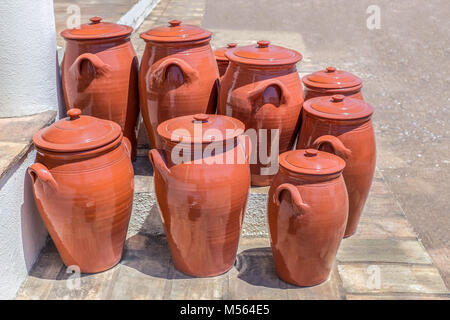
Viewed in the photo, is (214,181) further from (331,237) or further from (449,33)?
(449,33)

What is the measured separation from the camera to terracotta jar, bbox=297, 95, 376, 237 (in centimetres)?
254

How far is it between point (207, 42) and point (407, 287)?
161cm

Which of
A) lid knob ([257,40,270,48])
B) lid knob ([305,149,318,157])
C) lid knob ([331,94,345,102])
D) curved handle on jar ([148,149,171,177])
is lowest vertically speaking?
curved handle on jar ([148,149,171,177])

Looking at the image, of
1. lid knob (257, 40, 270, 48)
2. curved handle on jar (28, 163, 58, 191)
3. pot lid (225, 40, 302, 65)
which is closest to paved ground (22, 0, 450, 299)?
curved handle on jar (28, 163, 58, 191)

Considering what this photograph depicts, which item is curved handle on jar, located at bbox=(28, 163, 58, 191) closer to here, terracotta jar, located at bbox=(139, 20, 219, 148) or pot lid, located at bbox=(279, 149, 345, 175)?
terracotta jar, located at bbox=(139, 20, 219, 148)

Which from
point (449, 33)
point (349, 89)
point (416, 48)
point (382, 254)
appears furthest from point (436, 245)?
point (449, 33)

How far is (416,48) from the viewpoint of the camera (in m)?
7.97

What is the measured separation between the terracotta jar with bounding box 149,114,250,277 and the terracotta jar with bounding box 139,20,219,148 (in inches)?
13.9

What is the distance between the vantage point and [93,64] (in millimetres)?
2664

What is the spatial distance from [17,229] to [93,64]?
91cm

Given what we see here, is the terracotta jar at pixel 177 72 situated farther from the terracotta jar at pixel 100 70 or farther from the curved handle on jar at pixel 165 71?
the terracotta jar at pixel 100 70

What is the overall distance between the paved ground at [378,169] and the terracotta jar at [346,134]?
417 millimetres

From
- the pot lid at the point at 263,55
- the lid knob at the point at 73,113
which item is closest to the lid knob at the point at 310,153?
the pot lid at the point at 263,55

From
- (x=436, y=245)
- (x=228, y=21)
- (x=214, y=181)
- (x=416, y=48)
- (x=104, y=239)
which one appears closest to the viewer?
(x=214, y=181)
